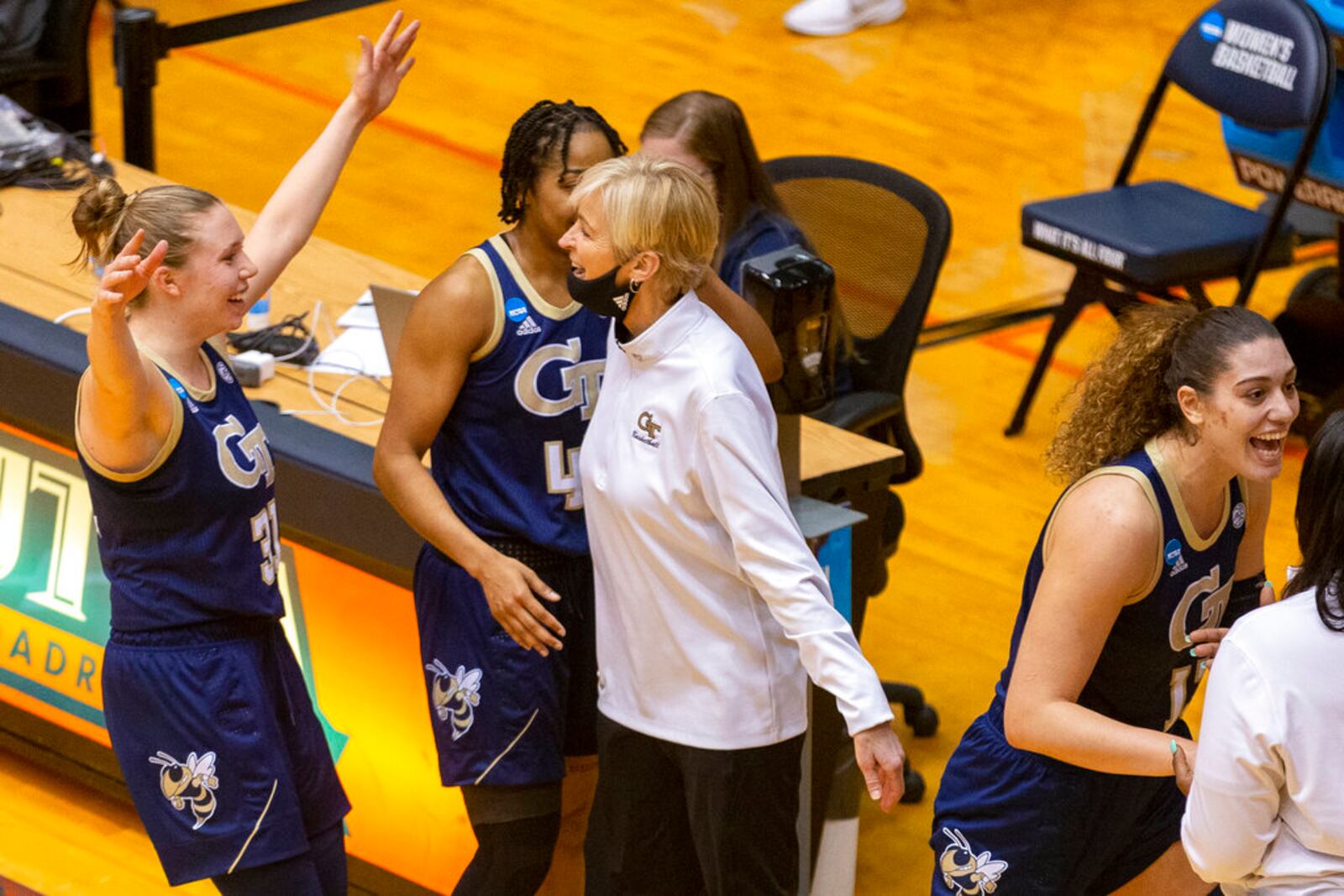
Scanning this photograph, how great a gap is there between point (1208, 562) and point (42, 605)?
2405 mm

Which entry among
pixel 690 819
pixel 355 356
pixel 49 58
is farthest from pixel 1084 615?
pixel 49 58

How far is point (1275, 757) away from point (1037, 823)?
1.76 feet

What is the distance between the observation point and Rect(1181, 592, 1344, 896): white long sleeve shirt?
1.98m

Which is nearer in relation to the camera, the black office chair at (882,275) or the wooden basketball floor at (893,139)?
the black office chair at (882,275)

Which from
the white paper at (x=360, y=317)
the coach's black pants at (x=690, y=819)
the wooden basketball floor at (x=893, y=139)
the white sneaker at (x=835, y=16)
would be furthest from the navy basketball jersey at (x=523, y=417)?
the white sneaker at (x=835, y=16)

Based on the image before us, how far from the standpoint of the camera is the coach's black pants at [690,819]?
8.36 feet

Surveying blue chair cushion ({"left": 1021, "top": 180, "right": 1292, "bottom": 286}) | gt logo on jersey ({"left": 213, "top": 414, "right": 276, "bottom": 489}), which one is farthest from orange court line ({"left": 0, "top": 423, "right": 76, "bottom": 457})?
blue chair cushion ({"left": 1021, "top": 180, "right": 1292, "bottom": 286})

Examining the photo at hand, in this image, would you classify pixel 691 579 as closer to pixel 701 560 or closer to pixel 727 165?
pixel 701 560

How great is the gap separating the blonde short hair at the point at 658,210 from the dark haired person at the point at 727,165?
1028 millimetres

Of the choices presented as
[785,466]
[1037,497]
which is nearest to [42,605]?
[785,466]

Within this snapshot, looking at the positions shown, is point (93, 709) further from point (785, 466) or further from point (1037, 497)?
point (1037, 497)

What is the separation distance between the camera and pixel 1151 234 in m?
5.25

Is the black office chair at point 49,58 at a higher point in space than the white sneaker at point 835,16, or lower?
higher

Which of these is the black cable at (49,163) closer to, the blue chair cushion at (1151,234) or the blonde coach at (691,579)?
the blonde coach at (691,579)
